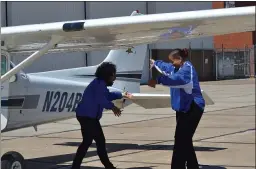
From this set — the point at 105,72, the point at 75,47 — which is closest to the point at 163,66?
the point at 105,72

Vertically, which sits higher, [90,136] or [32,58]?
[32,58]

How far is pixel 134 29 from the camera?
657 cm

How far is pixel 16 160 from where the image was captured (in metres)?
7.51

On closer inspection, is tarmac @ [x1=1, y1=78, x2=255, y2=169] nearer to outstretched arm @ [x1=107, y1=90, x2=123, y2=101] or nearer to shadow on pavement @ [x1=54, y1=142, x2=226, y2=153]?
shadow on pavement @ [x1=54, y1=142, x2=226, y2=153]

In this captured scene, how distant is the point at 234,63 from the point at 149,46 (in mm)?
11144

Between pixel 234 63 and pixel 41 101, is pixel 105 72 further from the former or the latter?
pixel 234 63

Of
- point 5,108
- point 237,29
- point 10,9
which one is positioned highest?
point 10,9

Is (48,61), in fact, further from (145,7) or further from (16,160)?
(16,160)

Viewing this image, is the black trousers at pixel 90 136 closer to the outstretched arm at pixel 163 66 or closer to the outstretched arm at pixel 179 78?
the outstretched arm at pixel 163 66

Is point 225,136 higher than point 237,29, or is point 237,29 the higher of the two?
point 237,29

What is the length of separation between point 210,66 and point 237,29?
39199 mm

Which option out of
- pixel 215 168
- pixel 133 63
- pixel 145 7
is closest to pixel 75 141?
pixel 133 63

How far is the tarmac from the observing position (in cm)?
812

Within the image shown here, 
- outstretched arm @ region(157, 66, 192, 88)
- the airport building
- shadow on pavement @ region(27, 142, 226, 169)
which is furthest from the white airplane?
the airport building
